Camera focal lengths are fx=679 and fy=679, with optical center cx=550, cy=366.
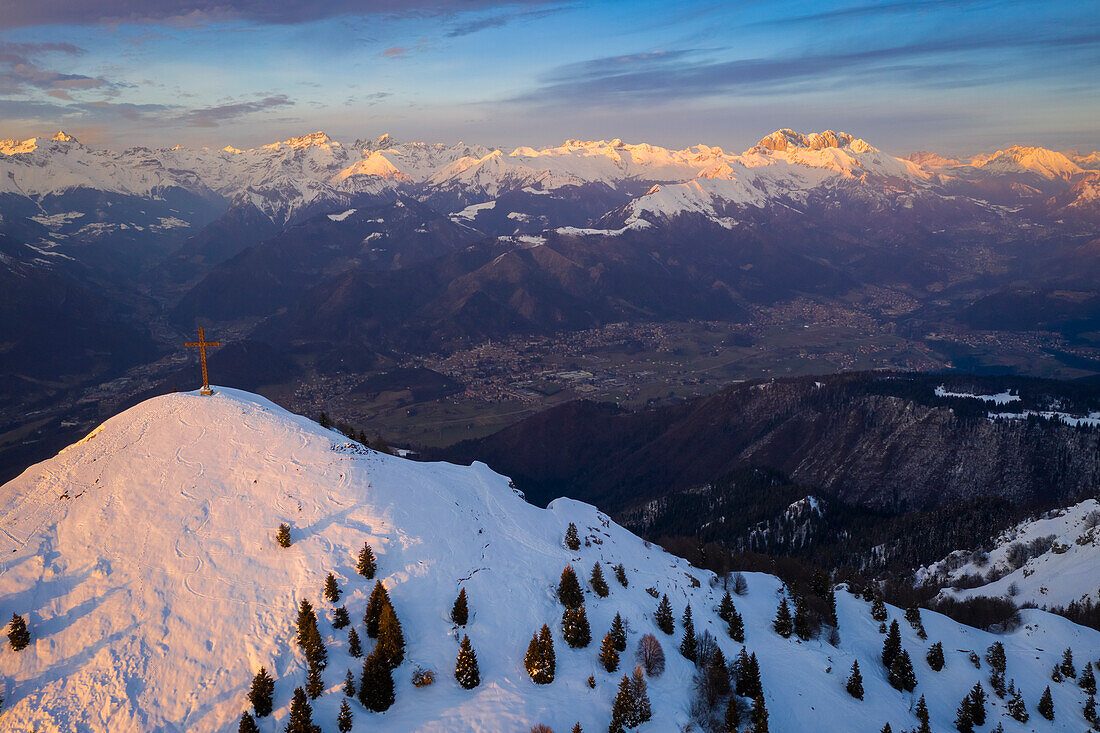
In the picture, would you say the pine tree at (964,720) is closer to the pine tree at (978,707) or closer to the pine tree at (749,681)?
the pine tree at (978,707)

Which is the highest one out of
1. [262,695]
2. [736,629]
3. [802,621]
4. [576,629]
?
[262,695]

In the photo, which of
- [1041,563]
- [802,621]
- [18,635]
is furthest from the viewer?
[1041,563]

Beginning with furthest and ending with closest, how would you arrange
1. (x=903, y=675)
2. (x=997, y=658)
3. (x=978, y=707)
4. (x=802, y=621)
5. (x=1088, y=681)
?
A: (x=997, y=658) → (x=1088, y=681) → (x=802, y=621) → (x=903, y=675) → (x=978, y=707)

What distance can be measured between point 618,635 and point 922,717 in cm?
2017

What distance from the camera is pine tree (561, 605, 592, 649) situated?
128 ft

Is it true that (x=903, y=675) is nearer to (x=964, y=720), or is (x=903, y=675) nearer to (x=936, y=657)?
(x=964, y=720)

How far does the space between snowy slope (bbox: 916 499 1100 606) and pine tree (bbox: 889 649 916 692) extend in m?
40.3

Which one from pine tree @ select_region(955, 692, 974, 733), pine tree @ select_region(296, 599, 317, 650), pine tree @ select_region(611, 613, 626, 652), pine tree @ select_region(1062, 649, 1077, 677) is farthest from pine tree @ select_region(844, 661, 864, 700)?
pine tree @ select_region(296, 599, 317, 650)

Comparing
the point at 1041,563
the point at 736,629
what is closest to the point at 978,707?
the point at 736,629

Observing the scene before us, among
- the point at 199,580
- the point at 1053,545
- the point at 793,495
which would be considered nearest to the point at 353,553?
the point at 199,580

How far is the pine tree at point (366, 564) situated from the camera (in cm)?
3941

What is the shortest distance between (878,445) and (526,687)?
442ft

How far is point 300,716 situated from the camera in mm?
29672

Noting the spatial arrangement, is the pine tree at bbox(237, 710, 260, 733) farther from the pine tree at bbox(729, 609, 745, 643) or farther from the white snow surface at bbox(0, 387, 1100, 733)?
the pine tree at bbox(729, 609, 745, 643)
